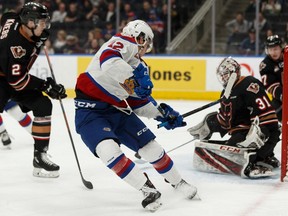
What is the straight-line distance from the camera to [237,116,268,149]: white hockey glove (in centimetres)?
426

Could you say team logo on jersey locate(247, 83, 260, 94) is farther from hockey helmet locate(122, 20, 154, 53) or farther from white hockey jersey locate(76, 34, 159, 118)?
hockey helmet locate(122, 20, 154, 53)

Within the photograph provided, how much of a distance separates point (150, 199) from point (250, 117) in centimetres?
123

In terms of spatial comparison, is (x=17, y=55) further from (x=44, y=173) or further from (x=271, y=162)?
(x=271, y=162)

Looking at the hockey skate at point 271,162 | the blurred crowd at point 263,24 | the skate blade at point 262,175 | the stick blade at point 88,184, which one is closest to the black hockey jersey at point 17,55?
the stick blade at point 88,184

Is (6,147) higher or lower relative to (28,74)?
lower

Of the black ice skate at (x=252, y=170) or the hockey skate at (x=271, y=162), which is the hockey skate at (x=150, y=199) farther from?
the hockey skate at (x=271, y=162)

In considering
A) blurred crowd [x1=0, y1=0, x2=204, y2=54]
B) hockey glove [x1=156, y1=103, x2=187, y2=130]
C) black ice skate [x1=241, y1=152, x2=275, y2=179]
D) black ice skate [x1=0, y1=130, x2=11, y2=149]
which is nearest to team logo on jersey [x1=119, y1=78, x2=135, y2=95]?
hockey glove [x1=156, y1=103, x2=187, y2=130]

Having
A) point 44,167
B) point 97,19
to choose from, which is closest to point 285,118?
point 44,167

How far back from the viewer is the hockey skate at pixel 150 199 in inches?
138

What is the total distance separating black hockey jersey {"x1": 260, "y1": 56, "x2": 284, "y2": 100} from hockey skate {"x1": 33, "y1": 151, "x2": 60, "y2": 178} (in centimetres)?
207

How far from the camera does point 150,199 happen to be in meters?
3.52

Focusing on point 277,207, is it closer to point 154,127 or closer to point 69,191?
point 69,191

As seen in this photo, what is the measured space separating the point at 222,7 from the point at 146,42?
243 inches

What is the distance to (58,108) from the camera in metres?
8.09
